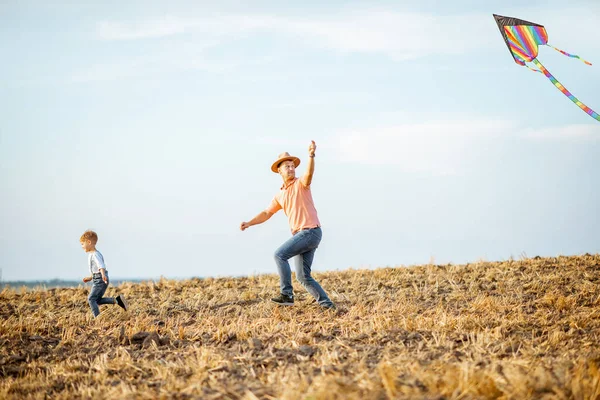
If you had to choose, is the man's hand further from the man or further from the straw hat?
the straw hat

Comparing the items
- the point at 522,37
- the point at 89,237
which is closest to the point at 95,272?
the point at 89,237

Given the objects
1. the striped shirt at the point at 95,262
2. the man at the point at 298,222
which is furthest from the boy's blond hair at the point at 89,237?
the man at the point at 298,222

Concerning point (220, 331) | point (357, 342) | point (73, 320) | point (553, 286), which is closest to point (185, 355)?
point (220, 331)

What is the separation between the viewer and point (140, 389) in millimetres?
5379

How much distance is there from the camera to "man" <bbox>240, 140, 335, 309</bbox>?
908 cm

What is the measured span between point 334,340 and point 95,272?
511cm

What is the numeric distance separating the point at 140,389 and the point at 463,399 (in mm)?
2638

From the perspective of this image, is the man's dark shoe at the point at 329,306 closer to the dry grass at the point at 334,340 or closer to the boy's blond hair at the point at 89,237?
the dry grass at the point at 334,340

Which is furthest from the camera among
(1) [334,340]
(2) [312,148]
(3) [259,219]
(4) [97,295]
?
(4) [97,295]

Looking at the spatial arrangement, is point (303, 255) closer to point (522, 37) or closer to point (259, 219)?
point (259, 219)

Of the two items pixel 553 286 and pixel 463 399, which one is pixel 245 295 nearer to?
pixel 553 286

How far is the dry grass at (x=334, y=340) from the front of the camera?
4.76 m

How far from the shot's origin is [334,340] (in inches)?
274

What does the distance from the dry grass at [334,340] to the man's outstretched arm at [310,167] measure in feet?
6.05
